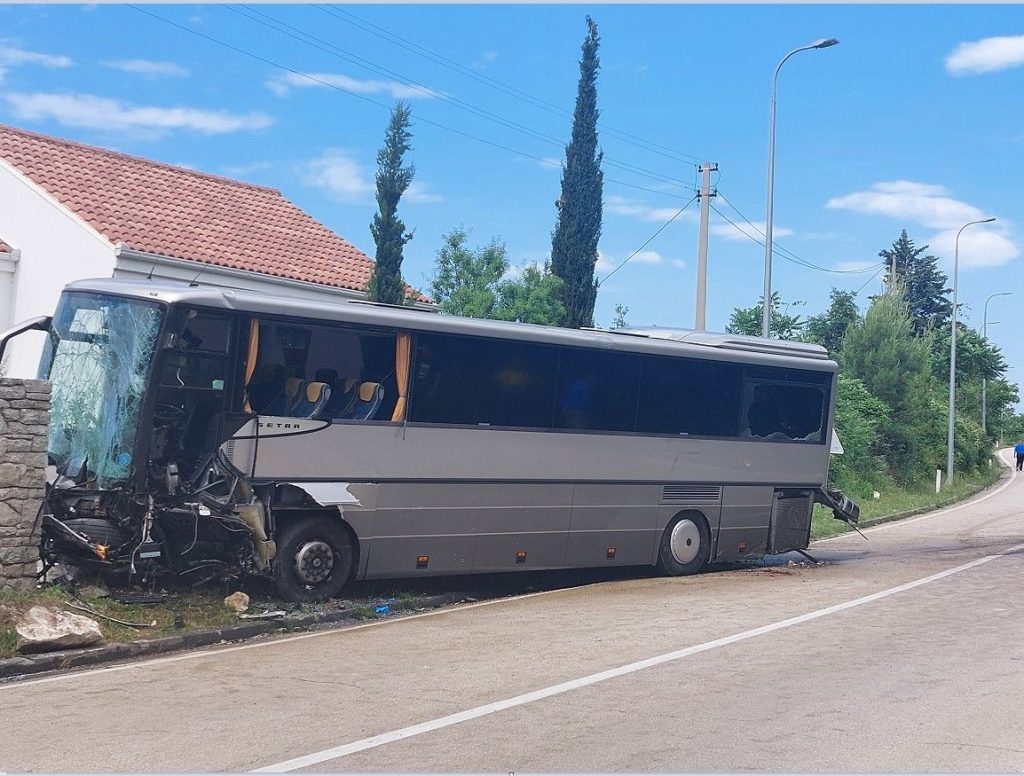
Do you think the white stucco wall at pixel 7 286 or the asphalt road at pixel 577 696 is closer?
the asphalt road at pixel 577 696

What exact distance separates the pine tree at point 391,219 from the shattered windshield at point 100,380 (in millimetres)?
11954

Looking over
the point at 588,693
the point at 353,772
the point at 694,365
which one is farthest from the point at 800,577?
the point at 353,772

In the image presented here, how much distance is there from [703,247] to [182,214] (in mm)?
11236

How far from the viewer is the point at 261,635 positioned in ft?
37.4

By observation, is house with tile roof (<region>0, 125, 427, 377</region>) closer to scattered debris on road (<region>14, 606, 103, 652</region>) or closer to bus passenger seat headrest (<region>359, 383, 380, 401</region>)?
bus passenger seat headrest (<region>359, 383, 380, 401</region>)

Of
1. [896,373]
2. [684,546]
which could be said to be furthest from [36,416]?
[896,373]

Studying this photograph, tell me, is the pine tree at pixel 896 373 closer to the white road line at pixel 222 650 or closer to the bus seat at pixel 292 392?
the white road line at pixel 222 650

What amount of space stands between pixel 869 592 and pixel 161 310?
904cm

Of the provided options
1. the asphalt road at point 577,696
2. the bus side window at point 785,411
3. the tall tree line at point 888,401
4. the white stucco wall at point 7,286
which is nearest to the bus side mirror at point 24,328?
the asphalt road at point 577,696

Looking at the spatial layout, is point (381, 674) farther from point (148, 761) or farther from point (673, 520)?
point (673, 520)

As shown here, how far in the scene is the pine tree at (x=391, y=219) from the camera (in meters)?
23.2

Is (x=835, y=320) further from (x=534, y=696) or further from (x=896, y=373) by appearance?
(x=534, y=696)

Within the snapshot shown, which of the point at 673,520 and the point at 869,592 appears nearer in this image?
the point at 869,592

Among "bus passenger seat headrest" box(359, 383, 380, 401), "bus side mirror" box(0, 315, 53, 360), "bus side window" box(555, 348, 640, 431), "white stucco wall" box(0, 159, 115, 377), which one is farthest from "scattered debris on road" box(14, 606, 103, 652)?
"white stucco wall" box(0, 159, 115, 377)
